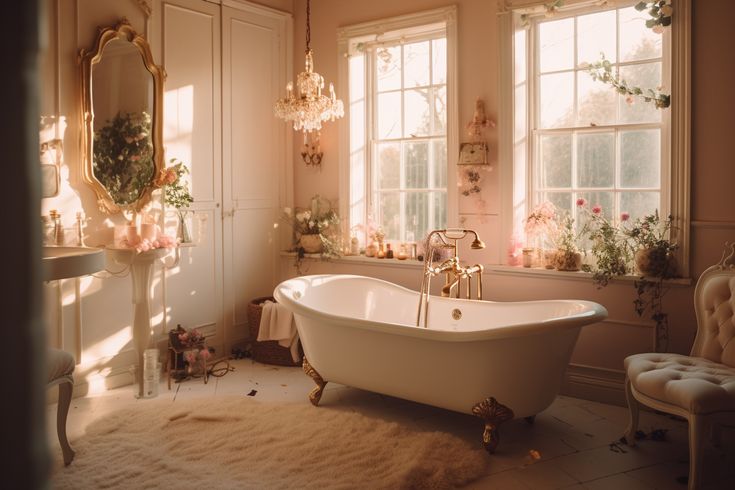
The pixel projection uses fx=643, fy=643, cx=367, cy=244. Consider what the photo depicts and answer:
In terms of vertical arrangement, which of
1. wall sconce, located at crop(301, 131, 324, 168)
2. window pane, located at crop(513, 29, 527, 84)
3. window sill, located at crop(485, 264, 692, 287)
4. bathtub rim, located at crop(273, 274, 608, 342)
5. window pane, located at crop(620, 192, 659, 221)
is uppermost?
window pane, located at crop(513, 29, 527, 84)

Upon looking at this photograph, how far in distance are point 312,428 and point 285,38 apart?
3.36 meters

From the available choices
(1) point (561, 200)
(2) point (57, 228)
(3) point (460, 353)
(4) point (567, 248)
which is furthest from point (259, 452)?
(1) point (561, 200)

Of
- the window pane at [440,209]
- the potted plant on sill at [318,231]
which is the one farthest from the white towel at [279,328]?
the window pane at [440,209]

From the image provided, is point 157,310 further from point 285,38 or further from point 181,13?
point 285,38

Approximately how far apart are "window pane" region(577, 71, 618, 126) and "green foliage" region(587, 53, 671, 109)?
8 cm

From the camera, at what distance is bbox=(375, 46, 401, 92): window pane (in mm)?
5070

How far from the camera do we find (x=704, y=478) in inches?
116

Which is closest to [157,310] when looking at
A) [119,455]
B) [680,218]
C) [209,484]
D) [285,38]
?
[119,455]

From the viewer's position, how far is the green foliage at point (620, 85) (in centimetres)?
381

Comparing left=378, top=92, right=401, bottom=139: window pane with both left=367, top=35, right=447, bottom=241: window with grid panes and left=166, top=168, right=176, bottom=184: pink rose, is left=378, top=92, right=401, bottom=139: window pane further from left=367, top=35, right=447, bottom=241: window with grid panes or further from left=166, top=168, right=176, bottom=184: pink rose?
left=166, top=168, right=176, bottom=184: pink rose

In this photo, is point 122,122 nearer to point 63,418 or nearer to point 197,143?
point 197,143

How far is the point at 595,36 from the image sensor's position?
416 cm

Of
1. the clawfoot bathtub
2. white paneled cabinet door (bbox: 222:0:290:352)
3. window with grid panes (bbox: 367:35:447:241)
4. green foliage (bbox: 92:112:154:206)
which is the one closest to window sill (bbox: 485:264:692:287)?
the clawfoot bathtub

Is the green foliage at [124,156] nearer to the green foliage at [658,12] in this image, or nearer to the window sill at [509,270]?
the window sill at [509,270]
